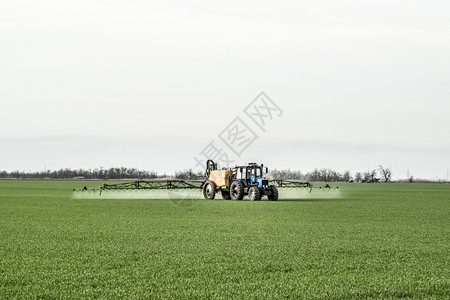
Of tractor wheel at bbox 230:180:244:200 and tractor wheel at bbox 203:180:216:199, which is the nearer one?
tractor wheel at bbox 230:180:244:200

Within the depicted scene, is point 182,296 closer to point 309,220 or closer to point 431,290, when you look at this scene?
point 431,290

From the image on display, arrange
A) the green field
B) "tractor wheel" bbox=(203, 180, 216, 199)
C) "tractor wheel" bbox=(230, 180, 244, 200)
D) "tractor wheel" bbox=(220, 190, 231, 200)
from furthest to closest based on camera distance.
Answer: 1. "tractor wheel" bbox=(220, 190, 231, 200)
2. "tractor wheel" bbox=(203, 180, 216, 199)
3. "tractor wheel" bbox=(230, 180, 244, 200)
4. the green field

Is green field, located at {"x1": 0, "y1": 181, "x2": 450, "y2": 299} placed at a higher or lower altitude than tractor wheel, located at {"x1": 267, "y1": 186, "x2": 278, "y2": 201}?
lower

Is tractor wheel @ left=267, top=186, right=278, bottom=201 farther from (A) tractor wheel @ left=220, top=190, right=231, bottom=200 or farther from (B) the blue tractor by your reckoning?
(A) tractor wheel @ left=220, top=190, right=231, bottom=200

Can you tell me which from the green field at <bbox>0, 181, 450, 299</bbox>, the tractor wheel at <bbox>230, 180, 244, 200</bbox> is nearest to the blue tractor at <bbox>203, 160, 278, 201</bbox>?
the tractor wheel at <bbox>230, 180, 244, 200</bbox>

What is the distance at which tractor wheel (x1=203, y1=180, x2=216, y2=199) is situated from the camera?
36.0 metres

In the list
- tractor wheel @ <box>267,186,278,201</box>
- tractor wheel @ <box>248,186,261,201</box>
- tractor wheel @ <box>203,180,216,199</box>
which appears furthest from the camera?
tractor wheel @ <box>203,180,216,199</box>

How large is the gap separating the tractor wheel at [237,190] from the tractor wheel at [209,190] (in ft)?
5.64

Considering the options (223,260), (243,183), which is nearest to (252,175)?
(243,183)

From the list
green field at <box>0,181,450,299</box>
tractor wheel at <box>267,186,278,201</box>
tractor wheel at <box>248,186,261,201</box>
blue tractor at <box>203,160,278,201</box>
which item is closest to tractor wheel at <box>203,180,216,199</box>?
blue tractor at <box>203,160,278,201</box>

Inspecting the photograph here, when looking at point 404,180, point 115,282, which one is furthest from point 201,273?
point 404,180

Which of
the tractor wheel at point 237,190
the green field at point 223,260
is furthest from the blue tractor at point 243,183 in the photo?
the green field at point 223,260

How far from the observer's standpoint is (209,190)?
120ft

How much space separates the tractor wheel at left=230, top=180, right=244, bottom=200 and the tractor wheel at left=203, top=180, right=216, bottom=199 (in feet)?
5.64
